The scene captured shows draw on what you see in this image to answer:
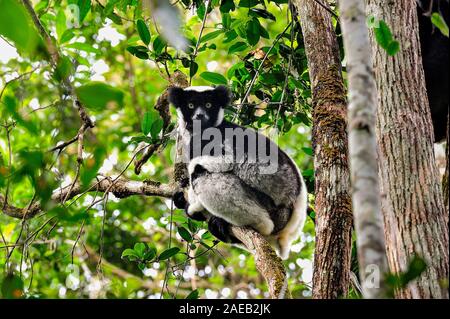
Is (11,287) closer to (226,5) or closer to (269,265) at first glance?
(269,265)

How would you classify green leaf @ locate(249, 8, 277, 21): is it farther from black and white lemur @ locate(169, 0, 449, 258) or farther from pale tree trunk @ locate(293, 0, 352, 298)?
black and white lemur @ locate(169, 0, 449, 258)

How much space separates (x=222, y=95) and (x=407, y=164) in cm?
289

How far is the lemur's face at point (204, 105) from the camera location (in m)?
5.41

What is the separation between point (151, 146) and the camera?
4703mm

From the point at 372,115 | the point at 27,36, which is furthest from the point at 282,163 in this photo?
the point at 27,36

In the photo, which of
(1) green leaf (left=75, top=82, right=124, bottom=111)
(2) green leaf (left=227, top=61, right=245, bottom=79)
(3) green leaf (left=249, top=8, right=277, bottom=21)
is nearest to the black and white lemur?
(2) green leaf (left=227, top=61, right=245, bottom=79)

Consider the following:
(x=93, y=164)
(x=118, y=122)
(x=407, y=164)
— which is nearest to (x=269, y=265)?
(x=407, y=164)

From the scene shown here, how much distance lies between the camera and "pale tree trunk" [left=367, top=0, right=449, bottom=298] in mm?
2453

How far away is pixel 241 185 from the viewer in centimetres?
501

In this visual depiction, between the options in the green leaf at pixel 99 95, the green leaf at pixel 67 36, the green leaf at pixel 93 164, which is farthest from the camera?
the green leaf at pixel 67 36

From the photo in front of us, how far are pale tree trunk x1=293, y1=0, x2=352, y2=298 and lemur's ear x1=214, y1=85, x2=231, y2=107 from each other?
1326 mm

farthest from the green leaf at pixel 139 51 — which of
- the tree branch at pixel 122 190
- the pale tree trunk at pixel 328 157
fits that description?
the pale tree trunk at pixel 328 157

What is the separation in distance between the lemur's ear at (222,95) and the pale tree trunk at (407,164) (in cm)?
208

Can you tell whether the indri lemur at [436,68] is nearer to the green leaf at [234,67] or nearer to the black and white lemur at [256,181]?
the black and white lemur at [256,181]
